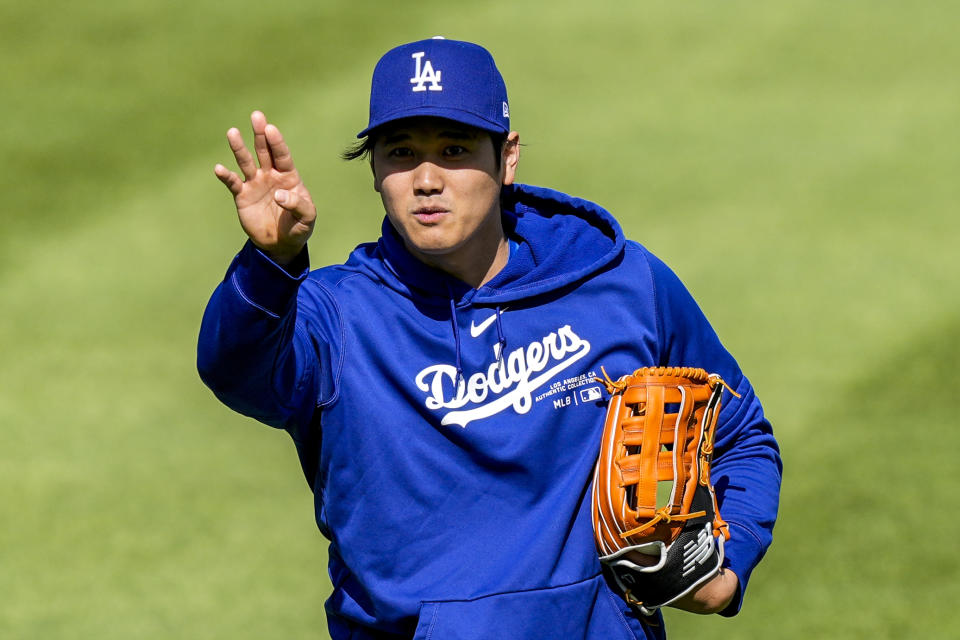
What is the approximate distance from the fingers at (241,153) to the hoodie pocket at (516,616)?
1008 mm

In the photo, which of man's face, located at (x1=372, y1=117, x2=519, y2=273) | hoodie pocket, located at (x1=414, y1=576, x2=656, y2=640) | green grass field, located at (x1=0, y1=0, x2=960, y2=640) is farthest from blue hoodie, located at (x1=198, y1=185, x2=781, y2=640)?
green grass field, located at (x1=0, y1=0, x2=960, y2=640)

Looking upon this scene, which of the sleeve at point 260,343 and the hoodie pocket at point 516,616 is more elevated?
the sleeve at point 260,343

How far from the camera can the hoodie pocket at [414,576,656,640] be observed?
9.75ft

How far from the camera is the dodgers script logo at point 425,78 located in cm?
311

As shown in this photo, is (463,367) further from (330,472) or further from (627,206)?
(627,206)

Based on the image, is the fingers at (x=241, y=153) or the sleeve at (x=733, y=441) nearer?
the fingers at (x=241, y=153)

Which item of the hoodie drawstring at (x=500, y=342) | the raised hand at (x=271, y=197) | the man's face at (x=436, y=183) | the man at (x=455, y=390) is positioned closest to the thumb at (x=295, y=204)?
the raised hand at (x=271, y=197)

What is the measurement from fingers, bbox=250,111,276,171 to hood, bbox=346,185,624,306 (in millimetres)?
537

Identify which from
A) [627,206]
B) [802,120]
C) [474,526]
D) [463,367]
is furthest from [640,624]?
[802,120]

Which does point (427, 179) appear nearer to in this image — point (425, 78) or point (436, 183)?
point (436, 183)

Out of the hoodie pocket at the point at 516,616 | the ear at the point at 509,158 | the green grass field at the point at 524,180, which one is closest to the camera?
the hoodie pocket at the point at 516,616

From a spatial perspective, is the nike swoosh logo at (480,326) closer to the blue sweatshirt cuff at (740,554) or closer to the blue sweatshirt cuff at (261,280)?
the blue sweatshirt cuff at (261,280)

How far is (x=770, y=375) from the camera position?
6.71 meters

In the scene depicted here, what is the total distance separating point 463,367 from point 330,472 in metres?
0.38
